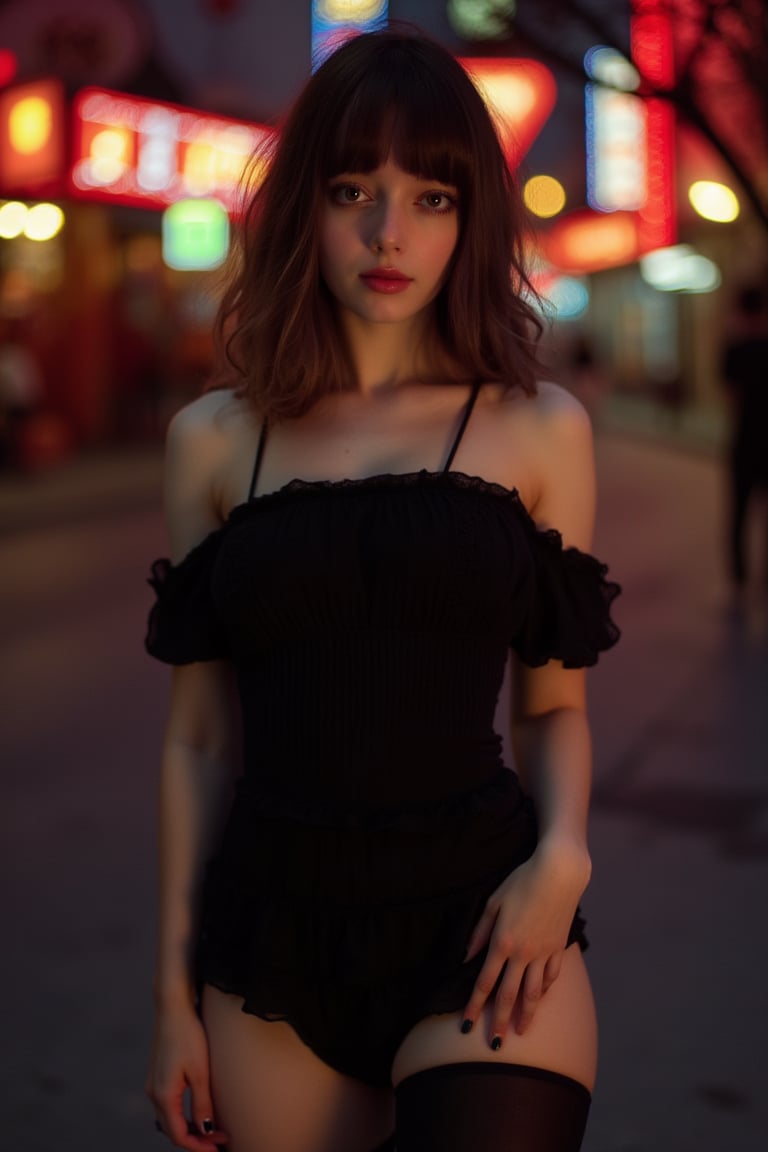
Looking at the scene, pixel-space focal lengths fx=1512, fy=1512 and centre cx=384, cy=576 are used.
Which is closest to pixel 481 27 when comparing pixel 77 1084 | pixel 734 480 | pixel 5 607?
pixel 77 1084

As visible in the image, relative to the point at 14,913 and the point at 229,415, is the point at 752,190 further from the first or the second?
the point at 14,913

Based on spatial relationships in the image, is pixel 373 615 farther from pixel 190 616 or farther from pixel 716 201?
pixel 716 201

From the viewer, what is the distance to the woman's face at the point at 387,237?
1.92m

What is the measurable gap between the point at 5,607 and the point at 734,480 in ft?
15.4

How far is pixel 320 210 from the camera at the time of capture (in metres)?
1.99

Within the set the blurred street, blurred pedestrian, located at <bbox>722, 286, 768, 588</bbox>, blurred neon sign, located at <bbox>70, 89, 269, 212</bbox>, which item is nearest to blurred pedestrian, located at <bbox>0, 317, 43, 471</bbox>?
blurred neon sign, located at <bbox>70, 89, 269, 212</bbox>

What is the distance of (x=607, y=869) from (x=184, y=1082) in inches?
120

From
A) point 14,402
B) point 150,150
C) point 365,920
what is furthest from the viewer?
point 14,402

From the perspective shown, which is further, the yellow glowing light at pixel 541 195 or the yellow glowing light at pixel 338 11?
the yellow glowing light at pixel 338 11

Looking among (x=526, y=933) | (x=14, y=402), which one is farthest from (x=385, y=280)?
(x=14, y=402)

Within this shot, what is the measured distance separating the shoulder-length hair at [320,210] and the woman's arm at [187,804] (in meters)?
0.14

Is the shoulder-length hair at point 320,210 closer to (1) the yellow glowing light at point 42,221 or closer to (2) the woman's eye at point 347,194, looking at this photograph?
(2) the woman's eye at point 347,194

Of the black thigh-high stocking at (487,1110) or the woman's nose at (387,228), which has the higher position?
the woman's nose at (387,228)

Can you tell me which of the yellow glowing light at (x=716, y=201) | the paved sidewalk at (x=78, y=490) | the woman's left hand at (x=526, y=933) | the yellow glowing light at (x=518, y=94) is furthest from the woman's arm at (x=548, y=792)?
the yellow glowing light at (x=518, y=94)
